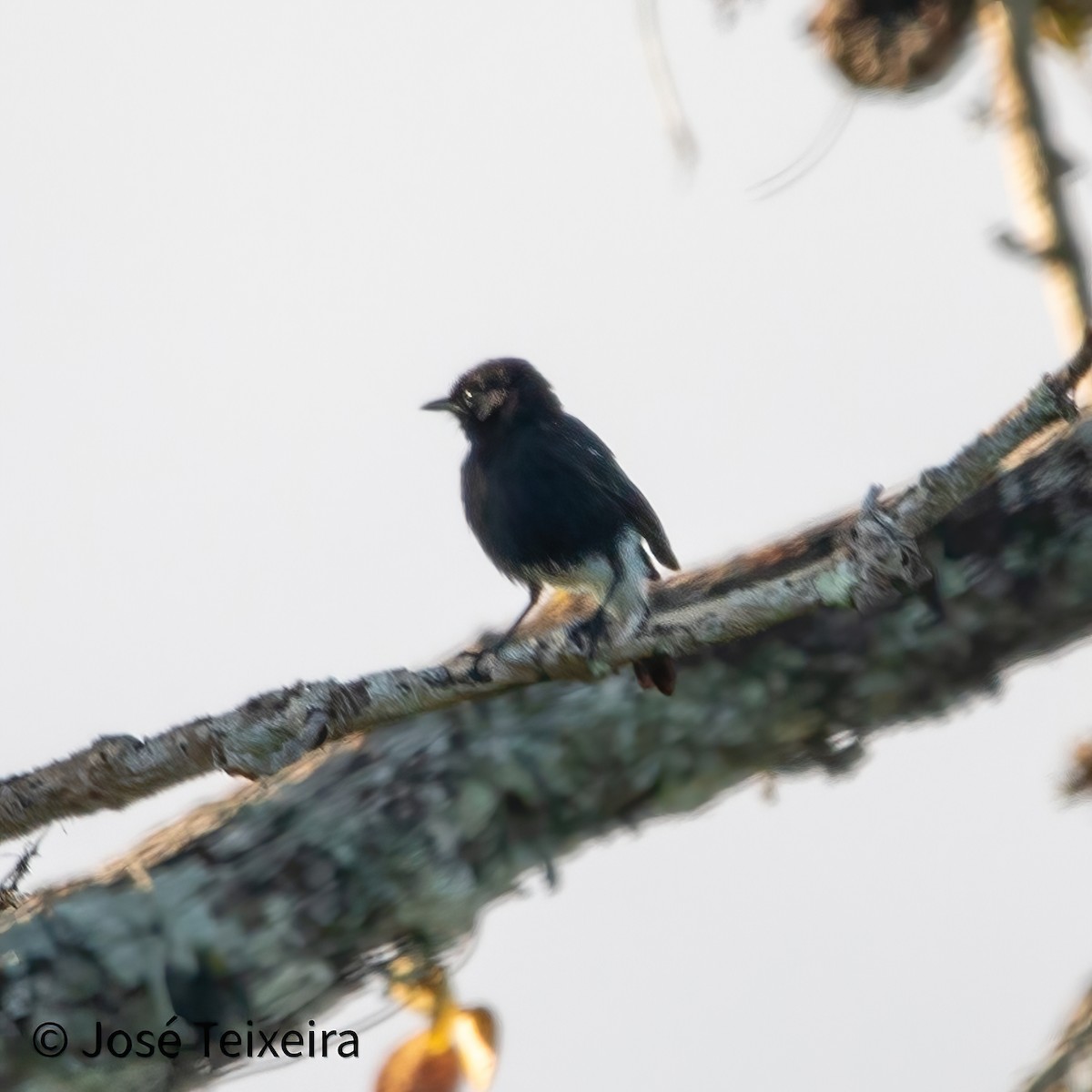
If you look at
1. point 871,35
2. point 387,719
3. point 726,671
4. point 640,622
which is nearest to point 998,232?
point 871,35

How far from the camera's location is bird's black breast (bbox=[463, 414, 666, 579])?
6250 mm

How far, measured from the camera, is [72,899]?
14.7 feet

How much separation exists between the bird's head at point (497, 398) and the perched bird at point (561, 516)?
99mm

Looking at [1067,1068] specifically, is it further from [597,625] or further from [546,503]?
[546,503]

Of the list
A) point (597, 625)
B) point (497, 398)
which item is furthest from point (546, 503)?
point (597, 625)

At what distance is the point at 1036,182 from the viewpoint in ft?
18.1

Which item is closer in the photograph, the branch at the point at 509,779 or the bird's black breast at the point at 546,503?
the branch at the point at 509,779

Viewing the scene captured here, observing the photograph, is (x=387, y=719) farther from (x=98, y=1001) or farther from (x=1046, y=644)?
(x=1046, y=644)

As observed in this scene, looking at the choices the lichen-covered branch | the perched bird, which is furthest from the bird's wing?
the lichen-covered branch

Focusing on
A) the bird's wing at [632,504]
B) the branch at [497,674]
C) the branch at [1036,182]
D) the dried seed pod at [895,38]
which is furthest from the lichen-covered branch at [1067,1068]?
the dried seed pod at [895,38]

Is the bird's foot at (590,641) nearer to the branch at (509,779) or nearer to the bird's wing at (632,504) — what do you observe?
the branch at (509,779)

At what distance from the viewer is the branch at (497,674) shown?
142 inches

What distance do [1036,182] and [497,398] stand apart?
7.15 feet

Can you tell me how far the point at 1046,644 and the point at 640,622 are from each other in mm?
1335
